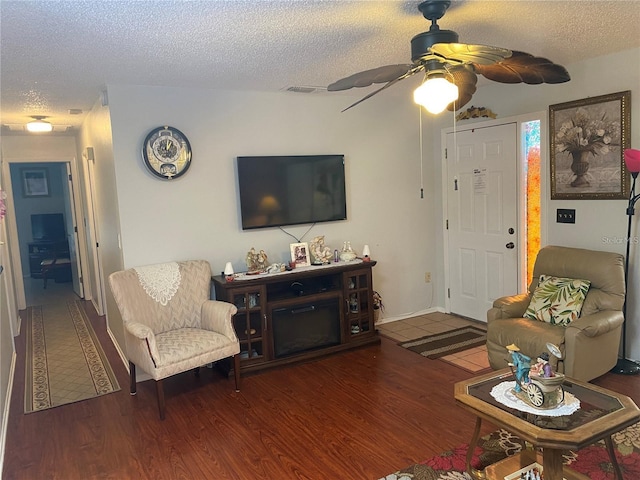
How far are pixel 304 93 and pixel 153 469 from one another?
3186 mm

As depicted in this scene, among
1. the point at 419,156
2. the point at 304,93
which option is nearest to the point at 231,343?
the point at 304,93

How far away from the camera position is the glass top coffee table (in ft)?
6.26

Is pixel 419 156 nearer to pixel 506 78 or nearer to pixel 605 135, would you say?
pixel 605 135

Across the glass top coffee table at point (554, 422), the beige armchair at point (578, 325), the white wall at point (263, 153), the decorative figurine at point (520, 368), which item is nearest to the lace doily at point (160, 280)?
the white wall at point (263, 153)

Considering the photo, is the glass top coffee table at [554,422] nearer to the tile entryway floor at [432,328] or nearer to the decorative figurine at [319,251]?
the tile entryway floor at [432,328]

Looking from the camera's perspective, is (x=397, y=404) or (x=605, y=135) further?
(x=605, y=135)

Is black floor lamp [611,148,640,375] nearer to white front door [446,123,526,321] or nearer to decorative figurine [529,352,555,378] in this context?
white front door [446,123,526,321]

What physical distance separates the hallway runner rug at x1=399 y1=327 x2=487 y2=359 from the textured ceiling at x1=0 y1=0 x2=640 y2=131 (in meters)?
2.38

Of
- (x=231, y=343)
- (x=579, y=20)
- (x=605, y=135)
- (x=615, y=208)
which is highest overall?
(x=579, y=20)

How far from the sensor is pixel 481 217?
4.77m

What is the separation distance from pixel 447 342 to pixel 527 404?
2.29 m

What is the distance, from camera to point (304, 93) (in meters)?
4.36

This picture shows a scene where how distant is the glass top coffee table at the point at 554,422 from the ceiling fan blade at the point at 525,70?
5.10 feet

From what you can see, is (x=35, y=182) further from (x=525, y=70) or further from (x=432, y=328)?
(x=525, y=70)
